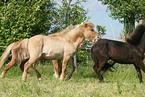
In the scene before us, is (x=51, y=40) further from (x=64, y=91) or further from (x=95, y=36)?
(x=64, y=91)

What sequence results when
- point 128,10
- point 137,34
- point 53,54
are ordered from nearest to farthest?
point 53,54, point 137,34, point 128,10

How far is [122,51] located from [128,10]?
11535 mm

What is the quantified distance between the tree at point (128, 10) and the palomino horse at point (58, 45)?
1051cm

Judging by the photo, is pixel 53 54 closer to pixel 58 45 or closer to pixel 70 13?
pixel 58 45

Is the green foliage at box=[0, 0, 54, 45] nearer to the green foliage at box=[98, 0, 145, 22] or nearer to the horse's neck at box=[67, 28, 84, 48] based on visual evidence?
the horse's neck at box=[67, 28, 84, 48]

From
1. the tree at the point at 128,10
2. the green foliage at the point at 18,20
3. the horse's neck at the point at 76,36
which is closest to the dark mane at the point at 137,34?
the horse's neck at the point at 76,36

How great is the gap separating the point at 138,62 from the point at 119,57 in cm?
59

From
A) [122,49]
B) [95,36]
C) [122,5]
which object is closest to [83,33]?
[95,36]

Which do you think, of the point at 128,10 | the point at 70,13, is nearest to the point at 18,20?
the point at 70,13

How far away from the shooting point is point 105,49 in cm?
639

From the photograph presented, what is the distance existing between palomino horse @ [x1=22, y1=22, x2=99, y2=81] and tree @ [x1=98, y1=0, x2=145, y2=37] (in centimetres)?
1051

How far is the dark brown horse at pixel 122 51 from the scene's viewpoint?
6.36 m

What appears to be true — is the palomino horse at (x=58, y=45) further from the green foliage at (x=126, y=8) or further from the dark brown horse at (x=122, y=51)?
the green foliage at (x=126, y=8)

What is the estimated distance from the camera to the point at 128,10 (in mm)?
17062
